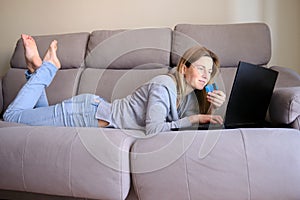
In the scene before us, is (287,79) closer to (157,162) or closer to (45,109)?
(157,162)

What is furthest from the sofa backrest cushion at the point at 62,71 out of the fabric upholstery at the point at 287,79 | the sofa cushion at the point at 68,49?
the fabric upholstery at the point at 287,79

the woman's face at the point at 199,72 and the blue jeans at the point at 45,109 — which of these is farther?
the blue jeans at the point at 45,109

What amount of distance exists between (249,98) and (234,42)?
1.88 feet

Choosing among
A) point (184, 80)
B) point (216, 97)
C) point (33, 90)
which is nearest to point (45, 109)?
point (33, 90)

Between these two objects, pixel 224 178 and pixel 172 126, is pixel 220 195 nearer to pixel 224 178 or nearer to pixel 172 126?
pixel 224 178

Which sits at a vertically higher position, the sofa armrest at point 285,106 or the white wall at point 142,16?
the white wall at point 142,16

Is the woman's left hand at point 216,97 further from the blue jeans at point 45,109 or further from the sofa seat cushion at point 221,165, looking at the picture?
the blue jeans at point 45,109

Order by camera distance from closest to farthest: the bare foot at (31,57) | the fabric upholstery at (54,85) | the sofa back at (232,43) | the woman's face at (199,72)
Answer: the woman's face at (199,72) → the bare foot at (31,57) → the sofa back at (232,43) → the fabric upholstery at (54,85)

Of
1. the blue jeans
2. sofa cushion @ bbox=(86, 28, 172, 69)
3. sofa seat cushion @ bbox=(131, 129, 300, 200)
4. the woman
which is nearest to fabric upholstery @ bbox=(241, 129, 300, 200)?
sofa seat cushion @ bbox=(131, 129, 300, 200)

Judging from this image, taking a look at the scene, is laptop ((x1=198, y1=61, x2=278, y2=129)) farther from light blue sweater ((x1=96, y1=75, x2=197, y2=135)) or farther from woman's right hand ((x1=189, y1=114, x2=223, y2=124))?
light blue sweater ((x1=96, y1=75, x2=197, y2=135))

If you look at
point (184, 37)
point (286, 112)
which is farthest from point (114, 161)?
point (184, 37)

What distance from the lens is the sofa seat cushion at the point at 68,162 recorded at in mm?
993

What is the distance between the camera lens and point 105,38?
1899mm

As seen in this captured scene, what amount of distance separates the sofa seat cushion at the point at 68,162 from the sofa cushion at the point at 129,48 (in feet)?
2.57
